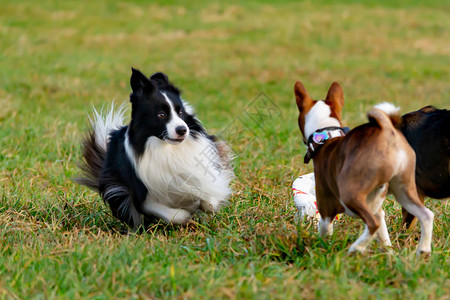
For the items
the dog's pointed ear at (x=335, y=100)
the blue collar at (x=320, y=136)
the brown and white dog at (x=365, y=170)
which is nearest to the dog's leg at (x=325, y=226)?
the brown and white dog at (x=365, y=170)

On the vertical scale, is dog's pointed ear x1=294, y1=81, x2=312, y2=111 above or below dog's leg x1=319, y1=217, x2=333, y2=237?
above

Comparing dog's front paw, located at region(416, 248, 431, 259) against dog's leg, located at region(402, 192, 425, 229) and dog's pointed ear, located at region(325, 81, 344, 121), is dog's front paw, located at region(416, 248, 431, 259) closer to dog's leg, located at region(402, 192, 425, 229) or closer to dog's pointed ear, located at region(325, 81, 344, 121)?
dog's leg, located at region(402, 192, 425, 229)

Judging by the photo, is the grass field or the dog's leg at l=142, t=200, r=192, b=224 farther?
the dog's leg at l=142, t=200, r=192, b=224

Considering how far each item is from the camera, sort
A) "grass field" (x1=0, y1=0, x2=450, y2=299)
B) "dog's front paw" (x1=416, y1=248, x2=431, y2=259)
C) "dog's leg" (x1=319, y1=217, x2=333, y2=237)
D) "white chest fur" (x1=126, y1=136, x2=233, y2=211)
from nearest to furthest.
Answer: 1. "grass field" (x1=0, y1=0, x2=450, y2=299)
2. "dog's front paw" (x1=416, y1=248, x2=431, y2=259)
3. "dog's leg" (x1=319, y1=217, x2=333, y2=237)
4. "white chest fur" (x1=126, y1=136, x2=233, y2=211)

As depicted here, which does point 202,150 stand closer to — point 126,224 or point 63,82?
point 126,224

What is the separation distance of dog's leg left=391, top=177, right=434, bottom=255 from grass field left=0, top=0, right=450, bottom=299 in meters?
0.16

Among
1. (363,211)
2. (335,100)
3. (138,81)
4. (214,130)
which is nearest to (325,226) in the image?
(363,211)

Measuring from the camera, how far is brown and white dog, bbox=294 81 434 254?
3242mm

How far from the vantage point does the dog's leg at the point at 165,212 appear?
14.5 feet

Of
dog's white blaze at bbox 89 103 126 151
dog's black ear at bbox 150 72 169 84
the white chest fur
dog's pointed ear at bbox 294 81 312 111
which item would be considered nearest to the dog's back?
dog's pointed ear at bbox 294 81 312 111

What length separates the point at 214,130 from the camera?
778cm

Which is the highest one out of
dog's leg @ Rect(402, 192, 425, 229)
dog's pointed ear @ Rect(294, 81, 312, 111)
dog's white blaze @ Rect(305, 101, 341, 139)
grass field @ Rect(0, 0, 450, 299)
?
dog's pointed ear @ Rect(294, 81, 312, 111)

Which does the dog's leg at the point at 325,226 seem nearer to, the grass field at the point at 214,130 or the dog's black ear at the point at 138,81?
the grass field at the point at 214,130

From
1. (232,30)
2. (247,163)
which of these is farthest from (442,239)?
(232,30)
